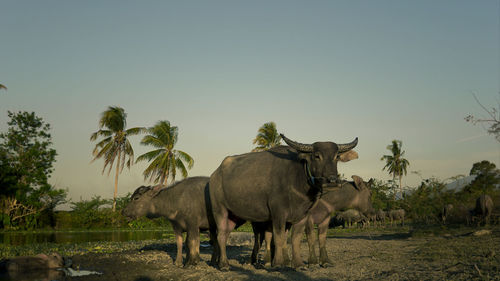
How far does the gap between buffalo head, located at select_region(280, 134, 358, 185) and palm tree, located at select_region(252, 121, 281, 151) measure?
4079cm

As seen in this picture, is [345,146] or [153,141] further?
[153,141]

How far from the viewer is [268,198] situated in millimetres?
8047

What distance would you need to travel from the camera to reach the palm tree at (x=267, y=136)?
48.5m

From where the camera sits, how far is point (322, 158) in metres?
7.12

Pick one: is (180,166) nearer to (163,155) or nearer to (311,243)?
(163,155)

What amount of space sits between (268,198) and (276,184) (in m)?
0.36

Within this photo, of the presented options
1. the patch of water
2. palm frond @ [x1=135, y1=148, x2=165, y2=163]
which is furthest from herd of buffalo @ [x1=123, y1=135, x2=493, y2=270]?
palm frond @ [x1=135, y1=148, x2=165, y2=163]

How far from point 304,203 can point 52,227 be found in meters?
37.6

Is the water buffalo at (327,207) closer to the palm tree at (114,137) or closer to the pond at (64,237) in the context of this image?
the pond at (64,237)

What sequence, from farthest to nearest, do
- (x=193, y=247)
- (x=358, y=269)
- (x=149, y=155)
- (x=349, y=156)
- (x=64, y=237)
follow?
1. (x=149, y=155)
2. (x=64, y=237)
3. (x=193, y=247)
4. (x=349, y=156)
5. (x=358, y=269)

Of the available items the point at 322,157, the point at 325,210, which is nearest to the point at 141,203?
the point at 325,210

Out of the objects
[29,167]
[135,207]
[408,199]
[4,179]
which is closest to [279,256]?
[135,207]

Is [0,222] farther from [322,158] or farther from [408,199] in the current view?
[322,158]

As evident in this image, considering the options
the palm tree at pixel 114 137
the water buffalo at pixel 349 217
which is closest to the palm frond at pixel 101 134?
the palm tree at pixel 114 137
